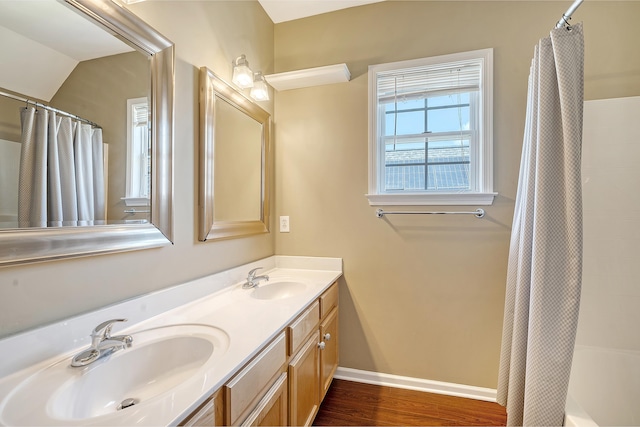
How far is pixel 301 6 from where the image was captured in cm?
209

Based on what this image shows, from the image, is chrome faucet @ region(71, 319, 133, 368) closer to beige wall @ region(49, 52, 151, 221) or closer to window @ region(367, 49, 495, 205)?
beige wall @ region(49, 52, 151, 221)

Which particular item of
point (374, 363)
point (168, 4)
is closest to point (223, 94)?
point (168, 4)

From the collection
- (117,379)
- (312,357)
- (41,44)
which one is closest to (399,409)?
(312,357)

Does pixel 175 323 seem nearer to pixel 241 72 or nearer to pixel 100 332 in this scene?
pixel 100 332

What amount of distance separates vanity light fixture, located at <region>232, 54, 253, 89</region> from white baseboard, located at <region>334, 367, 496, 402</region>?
2.06 meters

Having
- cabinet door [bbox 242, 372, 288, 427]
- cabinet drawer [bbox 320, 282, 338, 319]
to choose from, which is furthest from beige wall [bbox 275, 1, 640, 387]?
cabinet door [bbox 242, 372, 288, 427]

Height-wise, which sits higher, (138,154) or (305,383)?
(138,154)

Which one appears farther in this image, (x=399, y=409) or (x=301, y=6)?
(x=301, y=6)

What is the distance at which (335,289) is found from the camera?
2.00m

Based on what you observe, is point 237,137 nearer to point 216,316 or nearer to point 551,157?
point 216,316

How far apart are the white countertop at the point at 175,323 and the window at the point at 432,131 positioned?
2.94 ft

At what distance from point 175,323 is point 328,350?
104 centimetres

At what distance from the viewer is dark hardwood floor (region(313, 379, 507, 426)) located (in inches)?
66.7

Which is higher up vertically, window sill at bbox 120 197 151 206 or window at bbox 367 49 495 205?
window at bbox 367 49 495 205
